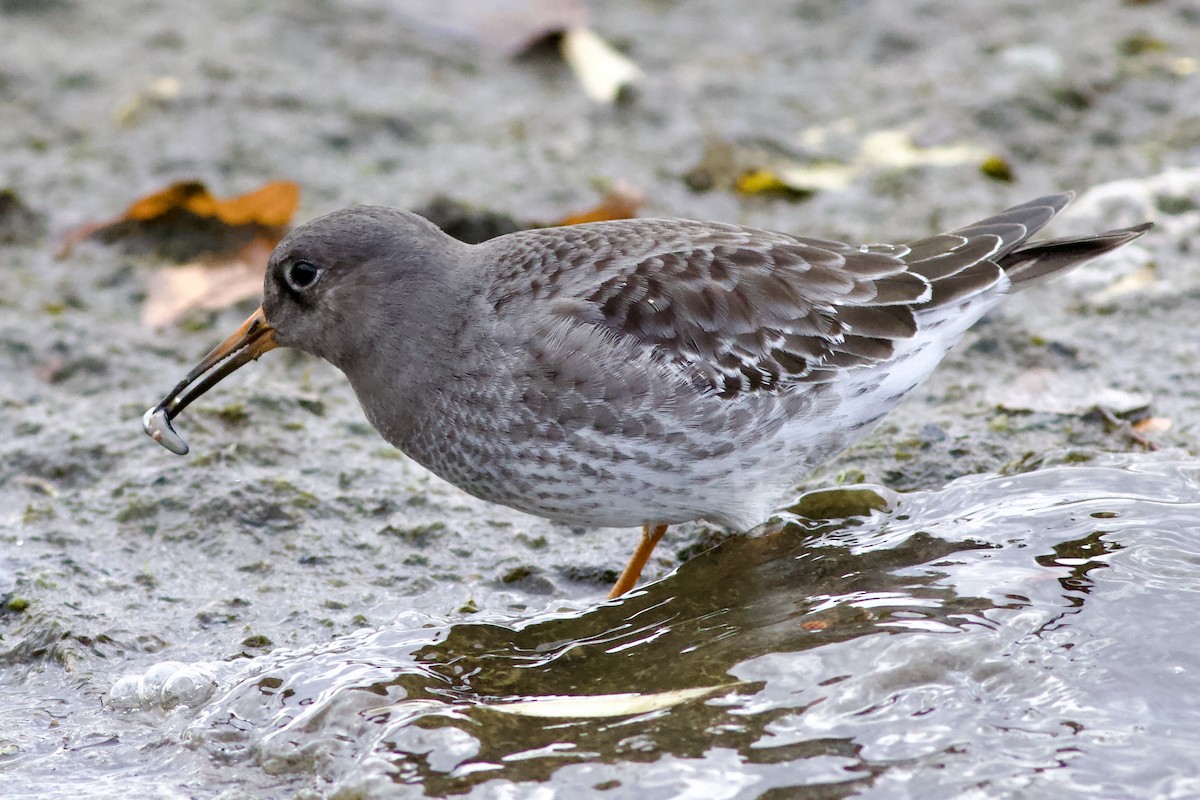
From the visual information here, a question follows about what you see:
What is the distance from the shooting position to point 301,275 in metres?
5.43

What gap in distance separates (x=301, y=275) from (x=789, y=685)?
8.14 ft

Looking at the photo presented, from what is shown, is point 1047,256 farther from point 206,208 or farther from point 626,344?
point 206,208

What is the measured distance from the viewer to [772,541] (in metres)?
5.32

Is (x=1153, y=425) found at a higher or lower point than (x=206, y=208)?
lower

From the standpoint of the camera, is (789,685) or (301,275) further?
(301,275)

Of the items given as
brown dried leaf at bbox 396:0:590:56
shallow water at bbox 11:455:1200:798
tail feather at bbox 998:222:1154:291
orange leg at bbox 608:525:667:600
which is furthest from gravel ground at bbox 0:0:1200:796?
tail feather at bbox 998:222:1154:291

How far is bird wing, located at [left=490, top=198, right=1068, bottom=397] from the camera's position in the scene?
5.21 meters

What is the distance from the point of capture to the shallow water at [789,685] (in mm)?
3957

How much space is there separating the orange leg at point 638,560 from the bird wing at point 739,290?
2.24 feet

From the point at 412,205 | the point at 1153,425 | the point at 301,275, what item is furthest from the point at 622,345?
the point at 412,205

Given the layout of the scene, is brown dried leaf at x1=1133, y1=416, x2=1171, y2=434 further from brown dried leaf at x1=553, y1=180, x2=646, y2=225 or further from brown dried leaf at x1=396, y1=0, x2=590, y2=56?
brown dried leaf at x1=396, y1=0, x2=590, y2=56

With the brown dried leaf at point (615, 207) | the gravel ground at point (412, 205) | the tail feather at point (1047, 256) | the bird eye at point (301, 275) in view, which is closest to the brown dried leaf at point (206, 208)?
the gravel ground at point (412, 205)

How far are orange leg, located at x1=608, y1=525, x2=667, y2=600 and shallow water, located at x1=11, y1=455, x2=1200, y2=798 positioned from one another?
19 cm

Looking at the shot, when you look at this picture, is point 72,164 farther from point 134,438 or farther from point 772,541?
point 772,541
